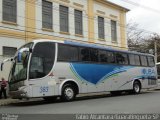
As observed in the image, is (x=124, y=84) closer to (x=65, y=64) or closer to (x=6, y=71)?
A: (x=65, y=64)

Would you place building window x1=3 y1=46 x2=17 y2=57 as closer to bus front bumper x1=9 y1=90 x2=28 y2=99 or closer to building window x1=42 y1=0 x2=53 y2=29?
building window x1=42 y1=0 x2=53 y2=29

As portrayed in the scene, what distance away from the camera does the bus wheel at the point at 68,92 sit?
19922 mm

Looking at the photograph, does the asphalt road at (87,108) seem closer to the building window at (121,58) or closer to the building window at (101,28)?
the building window at (121,58)

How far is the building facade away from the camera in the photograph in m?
26.8

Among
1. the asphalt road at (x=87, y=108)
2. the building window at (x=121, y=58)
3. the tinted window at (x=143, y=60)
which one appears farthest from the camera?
the tinted window at (x=143, y=60)

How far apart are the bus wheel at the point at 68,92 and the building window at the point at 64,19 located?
11787mm

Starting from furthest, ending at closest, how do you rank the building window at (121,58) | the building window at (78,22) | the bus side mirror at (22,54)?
1. the building window at (78,22)
2. the building window at (121,58)
3. the bus side mirror at (22,54)

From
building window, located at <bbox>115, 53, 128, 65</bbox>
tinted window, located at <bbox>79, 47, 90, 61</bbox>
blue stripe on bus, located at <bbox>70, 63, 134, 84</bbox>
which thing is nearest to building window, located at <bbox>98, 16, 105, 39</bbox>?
building window, located at <bbox>115, 53, 128, 65</bbox>

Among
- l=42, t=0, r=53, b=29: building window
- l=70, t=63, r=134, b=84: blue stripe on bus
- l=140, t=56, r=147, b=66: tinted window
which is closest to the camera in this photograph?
l=70, t=63, r=134, b=84: blue stripe on bus

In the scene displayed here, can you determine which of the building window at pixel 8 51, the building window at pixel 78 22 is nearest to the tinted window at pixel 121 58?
the building window at pixel 8 51

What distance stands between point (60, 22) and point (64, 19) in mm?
649

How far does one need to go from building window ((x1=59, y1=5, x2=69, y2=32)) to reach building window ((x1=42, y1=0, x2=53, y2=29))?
140 centimetres

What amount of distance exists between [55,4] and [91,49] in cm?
986

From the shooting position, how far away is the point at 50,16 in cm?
3045
